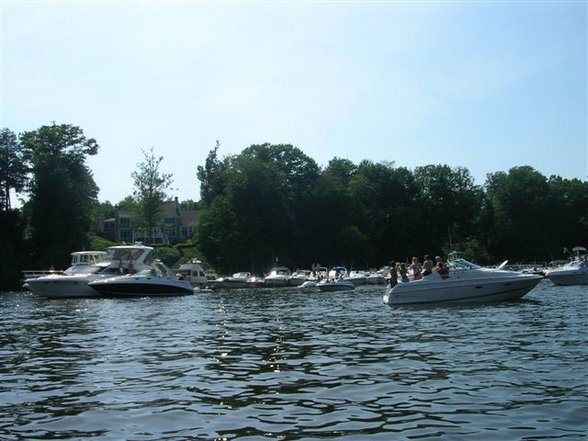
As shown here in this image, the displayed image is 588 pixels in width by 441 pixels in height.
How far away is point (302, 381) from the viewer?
13555 millimetres

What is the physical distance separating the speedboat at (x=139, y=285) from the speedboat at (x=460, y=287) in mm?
21316

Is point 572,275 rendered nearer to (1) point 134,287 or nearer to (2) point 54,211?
(1) point 134,287

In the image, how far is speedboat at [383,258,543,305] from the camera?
33.8 metres

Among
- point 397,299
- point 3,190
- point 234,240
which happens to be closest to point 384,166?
point 234,240

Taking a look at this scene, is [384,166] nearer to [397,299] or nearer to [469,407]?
[397,299]

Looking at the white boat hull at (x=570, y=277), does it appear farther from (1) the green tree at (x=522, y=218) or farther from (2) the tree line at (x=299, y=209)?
(1) the green tree at (x=522, y=218)

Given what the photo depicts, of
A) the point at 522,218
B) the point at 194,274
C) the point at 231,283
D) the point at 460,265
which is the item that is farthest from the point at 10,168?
the point at 522,218

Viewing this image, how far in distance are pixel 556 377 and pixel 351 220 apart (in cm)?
9789

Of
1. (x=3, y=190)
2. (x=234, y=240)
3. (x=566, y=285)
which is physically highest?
(x=3, y=190)

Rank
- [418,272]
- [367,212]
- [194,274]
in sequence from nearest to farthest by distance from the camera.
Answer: [418,272], [194,274], [367,212]

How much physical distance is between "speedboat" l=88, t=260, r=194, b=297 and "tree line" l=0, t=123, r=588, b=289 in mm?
32248

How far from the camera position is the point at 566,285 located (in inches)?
2297

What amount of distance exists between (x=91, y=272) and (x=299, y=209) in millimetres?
54920

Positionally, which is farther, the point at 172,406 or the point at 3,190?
the point at 3,190
